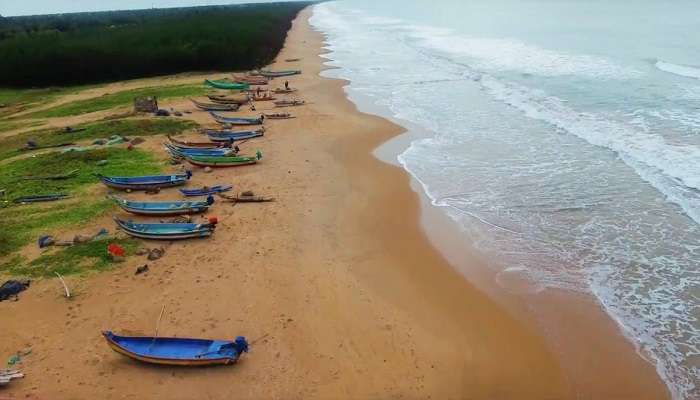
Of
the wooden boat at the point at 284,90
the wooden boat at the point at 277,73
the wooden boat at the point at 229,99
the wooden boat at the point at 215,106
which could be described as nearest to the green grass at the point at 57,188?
the wooden boat at the point at 215,106

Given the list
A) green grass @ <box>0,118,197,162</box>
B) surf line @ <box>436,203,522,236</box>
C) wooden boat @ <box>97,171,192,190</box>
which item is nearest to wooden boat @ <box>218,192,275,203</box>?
wooden boat @ <box>97,171,192,190</box>

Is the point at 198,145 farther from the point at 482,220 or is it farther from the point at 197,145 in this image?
the point at 482,220

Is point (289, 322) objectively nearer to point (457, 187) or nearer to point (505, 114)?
point (457, 187)

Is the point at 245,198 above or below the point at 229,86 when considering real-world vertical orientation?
below

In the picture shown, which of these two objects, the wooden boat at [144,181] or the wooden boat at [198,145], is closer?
the wooden boat at [144,181]

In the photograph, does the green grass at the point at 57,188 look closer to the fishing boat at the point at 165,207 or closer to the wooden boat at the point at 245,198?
the fishing boat at the point at 165,207

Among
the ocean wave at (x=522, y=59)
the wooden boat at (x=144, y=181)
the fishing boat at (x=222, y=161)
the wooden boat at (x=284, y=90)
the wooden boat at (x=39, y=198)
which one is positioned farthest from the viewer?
the ocean wave at (x=522, y=59)

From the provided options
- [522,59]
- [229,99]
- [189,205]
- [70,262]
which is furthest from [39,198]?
[522,59]
